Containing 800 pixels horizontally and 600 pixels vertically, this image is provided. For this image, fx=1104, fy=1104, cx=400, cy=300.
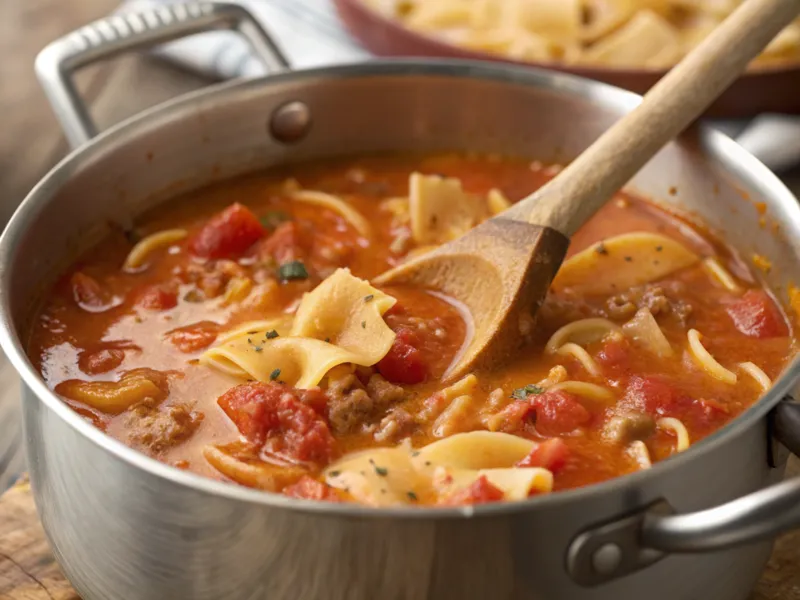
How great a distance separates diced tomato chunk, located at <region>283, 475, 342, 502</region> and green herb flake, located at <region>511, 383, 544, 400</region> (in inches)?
39.4

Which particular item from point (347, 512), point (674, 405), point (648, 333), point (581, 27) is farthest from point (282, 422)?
point (581, 27)

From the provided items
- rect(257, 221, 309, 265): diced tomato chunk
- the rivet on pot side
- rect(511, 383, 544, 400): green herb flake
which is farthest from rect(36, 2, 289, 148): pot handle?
rect(511, 383, 544, 400): green herb flake

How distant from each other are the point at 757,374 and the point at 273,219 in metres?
2.70

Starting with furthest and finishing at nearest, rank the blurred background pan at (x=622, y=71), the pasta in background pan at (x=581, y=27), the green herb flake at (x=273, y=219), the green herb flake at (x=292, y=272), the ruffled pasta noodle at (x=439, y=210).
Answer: the pasta in background pan at (x=581, y=27) → the blurred background pan at (x=622, y=71) → the green herb flake at (x=273, y=219) → the ruffled pasta noodle at (x=439, y=210) → the green herb flake at (x=292, y=272)

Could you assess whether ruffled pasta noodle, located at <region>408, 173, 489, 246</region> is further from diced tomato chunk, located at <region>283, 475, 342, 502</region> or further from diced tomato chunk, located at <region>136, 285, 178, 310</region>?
diced tomato chunk, located at <region>283, 475, 342, 502</region>

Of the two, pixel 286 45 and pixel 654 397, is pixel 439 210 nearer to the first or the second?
pixel 654 397

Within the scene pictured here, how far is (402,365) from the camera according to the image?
4.78 meters

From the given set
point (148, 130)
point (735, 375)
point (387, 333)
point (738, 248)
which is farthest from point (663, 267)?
point (148, 130)

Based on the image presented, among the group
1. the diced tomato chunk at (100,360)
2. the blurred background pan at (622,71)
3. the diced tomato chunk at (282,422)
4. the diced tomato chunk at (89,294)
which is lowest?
the diced tomato chunk at (100,360)

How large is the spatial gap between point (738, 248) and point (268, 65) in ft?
9.39

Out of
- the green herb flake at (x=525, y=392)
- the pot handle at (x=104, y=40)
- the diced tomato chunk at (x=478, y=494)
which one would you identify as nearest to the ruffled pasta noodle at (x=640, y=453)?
the green herb flake at (x=525, y=392)

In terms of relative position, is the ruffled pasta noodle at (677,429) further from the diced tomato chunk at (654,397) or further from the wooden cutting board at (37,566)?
the wooden cutting board at (37,566)

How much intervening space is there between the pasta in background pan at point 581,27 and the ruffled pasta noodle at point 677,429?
141 inches

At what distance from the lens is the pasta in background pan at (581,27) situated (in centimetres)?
787
